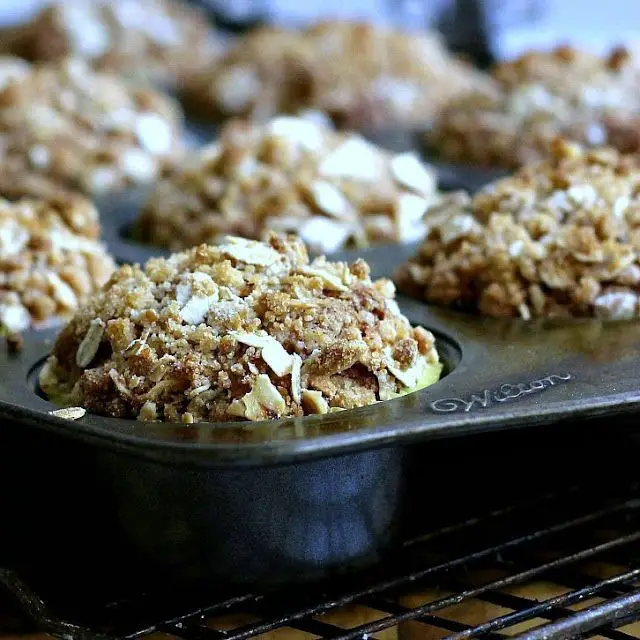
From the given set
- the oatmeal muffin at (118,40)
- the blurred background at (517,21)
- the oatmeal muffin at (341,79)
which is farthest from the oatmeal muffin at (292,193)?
the blurred background at (517,21)

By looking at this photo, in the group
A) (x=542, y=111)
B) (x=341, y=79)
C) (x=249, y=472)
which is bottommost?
(x=249, y=472)

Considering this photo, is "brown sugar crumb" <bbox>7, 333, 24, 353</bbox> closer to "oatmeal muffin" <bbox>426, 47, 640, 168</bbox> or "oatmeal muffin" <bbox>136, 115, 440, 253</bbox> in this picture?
"oatmeal muffin" <bbox>136, 115, 440, 253</bbox>

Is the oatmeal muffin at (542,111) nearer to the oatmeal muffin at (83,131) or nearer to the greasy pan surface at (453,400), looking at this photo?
the oatmeal muffin at (83,131)

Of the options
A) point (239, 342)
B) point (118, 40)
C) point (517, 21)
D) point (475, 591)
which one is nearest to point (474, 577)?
point (475, 591)

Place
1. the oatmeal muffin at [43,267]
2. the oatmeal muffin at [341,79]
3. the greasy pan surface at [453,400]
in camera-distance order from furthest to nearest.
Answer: the oatmeal muffin at [341,79] → the oatmeal muffin at [43,267] → the greasy pan surface at [453,400]

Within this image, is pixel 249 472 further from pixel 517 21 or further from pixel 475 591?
pixel 517 21

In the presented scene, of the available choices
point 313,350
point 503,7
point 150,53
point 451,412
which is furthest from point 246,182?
point 503,7

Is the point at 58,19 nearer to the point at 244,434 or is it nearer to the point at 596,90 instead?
the point at 596,90
